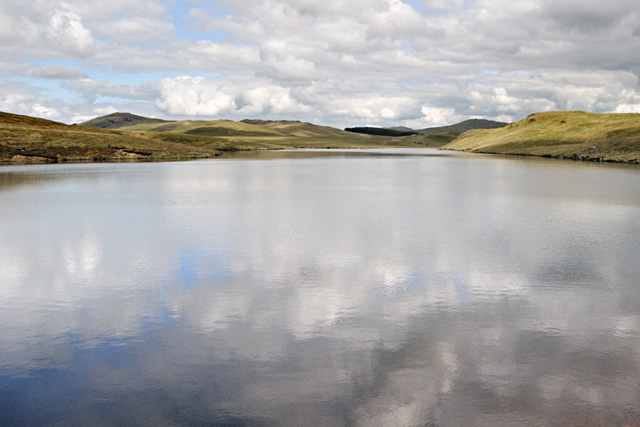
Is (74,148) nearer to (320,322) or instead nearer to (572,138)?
(320,322)

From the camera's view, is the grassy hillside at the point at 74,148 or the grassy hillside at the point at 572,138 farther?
the grassy hillside at the point at 572,138

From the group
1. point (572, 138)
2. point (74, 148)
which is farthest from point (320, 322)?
point (572, 138)

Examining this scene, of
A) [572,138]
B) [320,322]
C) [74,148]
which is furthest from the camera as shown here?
[572,138]

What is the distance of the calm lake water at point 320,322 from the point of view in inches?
305

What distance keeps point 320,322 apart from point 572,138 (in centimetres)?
13020

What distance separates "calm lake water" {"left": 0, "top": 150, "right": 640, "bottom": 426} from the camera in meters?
7.74

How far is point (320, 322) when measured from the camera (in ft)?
36.1

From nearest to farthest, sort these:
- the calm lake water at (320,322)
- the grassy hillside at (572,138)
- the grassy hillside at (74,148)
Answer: the calm lake water at (320,322) → the grassy hillside at (74,148) → the grassy hillside at (572,138)

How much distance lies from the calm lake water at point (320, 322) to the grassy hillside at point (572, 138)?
72.8 meters

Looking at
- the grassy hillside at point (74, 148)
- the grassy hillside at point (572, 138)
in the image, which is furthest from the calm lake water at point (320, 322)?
the grassy hillside at point (572, 138)

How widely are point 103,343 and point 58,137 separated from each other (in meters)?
102

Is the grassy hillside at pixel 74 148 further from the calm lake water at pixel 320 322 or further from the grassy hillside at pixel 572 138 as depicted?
the grassy hillside at pixel 572 138

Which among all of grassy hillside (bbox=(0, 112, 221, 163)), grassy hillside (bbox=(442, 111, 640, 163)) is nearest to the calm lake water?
grassy hillside (bbox=(0, 112, 221, 163))

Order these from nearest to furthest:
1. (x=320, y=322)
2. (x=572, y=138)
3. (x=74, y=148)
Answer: (x=320, y=322) < (x=74, y=148) < (x=572, y=138)
